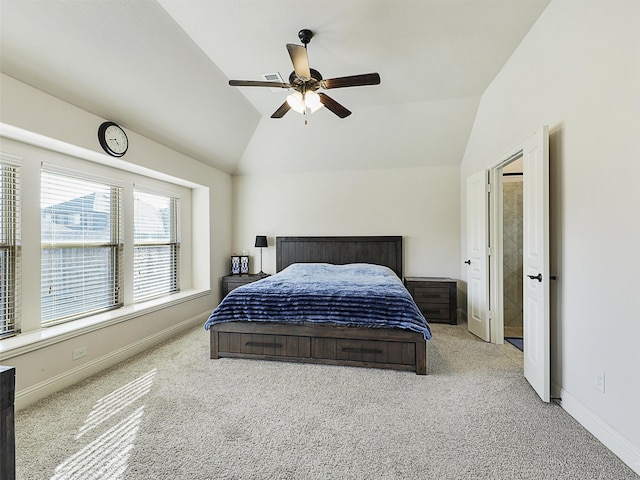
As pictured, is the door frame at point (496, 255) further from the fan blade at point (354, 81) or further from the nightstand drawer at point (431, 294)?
the fan blade at point (354, 81)

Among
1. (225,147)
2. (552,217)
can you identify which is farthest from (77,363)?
(552,217)

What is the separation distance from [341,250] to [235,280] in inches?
74.4

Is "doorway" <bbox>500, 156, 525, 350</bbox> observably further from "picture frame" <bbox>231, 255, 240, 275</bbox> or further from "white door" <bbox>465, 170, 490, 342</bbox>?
"picture frame" <bbox>231, 255, 240, 275</bbox>

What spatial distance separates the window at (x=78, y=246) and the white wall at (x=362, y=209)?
2.27 m

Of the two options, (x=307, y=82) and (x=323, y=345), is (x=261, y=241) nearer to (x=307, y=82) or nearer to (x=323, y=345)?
(x=323, y=345)

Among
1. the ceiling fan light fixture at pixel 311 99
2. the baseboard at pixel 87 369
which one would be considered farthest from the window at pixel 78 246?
the ceiling fan light fixture at pixel 311 99

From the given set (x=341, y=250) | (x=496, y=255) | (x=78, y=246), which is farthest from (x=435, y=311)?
(x=78, y=246)

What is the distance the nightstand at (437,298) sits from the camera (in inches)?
167

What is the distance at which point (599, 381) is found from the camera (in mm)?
1795

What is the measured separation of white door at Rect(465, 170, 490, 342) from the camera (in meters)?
3.49

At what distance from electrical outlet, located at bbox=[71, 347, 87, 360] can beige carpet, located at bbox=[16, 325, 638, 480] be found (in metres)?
0.26

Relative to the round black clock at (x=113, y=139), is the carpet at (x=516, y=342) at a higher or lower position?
lower

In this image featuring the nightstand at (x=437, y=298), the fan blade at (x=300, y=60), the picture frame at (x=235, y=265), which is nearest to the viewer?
the fan blade at (x=300, y=60)

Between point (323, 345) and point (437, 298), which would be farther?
point (437, 298)
